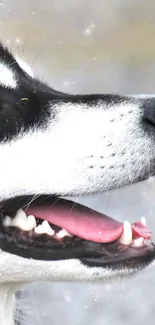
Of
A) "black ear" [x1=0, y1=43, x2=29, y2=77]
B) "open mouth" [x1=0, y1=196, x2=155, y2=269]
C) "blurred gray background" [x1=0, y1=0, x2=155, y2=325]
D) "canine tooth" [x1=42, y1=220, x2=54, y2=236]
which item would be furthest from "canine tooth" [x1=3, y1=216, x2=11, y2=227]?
"blurred gray background" [x1=0, y1=0, x2=155, y2=325]

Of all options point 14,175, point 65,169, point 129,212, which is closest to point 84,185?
point 65,169

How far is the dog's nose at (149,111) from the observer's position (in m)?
2.50

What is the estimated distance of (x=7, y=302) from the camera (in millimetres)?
2855

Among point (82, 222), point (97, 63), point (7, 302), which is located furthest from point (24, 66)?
point (97, 63)

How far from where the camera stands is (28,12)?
676cm

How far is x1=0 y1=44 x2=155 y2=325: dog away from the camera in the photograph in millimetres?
2477

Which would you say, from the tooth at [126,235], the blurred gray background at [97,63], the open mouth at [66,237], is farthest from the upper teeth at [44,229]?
the blurred gray background at [97,63]

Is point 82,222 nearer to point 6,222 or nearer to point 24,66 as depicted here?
point 6,222

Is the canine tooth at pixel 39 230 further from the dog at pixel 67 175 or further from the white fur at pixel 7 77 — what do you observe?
the white fur at pixel 7 77

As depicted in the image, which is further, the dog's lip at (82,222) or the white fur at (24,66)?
the white fur at (24,66)

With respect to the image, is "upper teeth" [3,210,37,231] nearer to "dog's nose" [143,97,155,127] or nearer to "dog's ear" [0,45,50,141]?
"dog's ear" [0,45,50,141]

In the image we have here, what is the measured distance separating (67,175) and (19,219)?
0.81 ft

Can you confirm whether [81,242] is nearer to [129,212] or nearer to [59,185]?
[59,185]

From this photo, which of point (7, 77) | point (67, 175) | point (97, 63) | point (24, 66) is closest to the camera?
point (67, 175)
